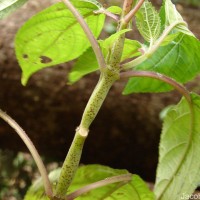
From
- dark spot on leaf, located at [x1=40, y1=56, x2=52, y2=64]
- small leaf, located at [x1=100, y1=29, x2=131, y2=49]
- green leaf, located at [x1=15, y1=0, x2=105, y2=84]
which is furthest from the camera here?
dark spot on leaf, located at [x1=40, y1=56, x2=52, y2=64]

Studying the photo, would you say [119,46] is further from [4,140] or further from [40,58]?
[4,140]

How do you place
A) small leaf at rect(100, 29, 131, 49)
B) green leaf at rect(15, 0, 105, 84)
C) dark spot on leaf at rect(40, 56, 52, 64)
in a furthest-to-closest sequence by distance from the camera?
dark spot on leaf at rect(40, 56, 52, 64)
green leaf at rect(15, 0, 105, 84)
small leaf at rect(100, 29, 131, 49)

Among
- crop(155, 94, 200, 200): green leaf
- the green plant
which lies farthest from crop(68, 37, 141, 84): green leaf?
crop(155, 94, 200, 200): green leaf

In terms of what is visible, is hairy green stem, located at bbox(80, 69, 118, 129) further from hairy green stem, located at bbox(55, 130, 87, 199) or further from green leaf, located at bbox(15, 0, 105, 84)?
green leaf, located at bbox(15, 0, 105, 84)

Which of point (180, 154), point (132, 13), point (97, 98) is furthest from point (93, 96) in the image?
point (180, 154)

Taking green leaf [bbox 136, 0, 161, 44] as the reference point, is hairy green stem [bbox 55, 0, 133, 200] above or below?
below

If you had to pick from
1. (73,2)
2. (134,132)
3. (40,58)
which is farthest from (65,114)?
(73,2)

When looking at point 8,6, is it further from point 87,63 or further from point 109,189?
point 109,189

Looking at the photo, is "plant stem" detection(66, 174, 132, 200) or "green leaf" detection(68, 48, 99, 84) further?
"green leaf" detection(68, 48, 99, 84)
